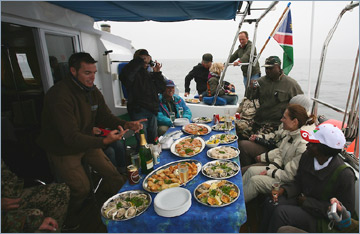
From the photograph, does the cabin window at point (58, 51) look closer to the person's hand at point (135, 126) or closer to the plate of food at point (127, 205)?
the person's hand at point (135, 126)

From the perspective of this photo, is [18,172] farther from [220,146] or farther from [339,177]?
[339,177]

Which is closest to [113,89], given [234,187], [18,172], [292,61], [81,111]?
[18,172]

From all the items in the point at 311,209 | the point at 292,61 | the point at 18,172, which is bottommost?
the point at 18,172

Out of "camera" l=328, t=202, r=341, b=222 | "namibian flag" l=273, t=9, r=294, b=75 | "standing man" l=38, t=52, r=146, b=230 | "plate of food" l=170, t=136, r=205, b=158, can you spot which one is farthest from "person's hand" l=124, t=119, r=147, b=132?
"namibian flag" l=273, t=9, r=294, b=75

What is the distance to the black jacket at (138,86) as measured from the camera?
354 cm

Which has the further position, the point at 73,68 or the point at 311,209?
the point at 73,68

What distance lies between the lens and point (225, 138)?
2.77 metres

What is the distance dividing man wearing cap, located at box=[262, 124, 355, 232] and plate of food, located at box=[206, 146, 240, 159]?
0.64 metres

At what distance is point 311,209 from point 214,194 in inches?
37.4

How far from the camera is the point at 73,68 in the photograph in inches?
88.4

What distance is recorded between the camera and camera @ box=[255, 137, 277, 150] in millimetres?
3168

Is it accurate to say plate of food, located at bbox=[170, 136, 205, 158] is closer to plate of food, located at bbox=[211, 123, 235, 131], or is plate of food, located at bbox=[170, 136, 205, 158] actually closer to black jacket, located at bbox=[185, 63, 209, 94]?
plate of food, located at bbox=[211, 123, 235, 131]

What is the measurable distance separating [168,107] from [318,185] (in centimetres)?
293

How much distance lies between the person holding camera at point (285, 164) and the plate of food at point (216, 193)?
2.41ft
